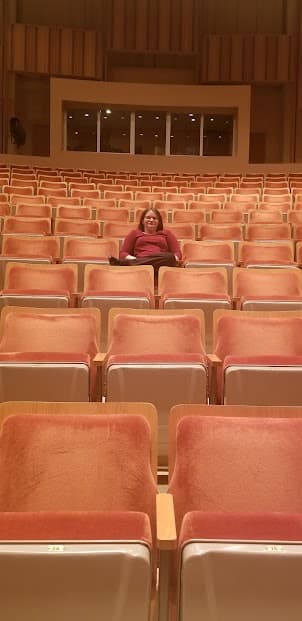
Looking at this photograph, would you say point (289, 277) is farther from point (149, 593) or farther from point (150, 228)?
point (149, 593)

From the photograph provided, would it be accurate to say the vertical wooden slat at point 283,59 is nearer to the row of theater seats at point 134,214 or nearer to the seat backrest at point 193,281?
the row of theater seats at point 134,214

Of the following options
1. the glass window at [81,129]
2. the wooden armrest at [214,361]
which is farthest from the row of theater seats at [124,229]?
the glass window at [81,129]

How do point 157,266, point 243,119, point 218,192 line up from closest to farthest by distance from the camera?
1. point 157,266
2. point 218,192
3. point 243,119

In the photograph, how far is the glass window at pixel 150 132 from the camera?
579 cm

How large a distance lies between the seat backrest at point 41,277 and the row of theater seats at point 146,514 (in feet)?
2.91

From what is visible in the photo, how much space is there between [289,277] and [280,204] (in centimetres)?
174

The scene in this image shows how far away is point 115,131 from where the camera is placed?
19.2 feet

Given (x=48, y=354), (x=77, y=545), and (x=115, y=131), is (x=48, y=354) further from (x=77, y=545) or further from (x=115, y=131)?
(x=115, y=131)

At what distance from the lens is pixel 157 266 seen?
194cm

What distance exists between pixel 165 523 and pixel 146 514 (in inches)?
0.8

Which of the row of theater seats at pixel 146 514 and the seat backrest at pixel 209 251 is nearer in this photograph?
the row of theater seats at pixel 146 514

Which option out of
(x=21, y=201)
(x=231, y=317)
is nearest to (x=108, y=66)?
(x=21, y=201)

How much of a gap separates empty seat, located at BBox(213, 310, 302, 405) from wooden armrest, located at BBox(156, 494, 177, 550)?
360 mm

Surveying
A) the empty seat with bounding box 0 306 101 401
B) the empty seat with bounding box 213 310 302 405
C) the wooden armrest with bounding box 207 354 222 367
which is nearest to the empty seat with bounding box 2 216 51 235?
the empty seat with bounding box 0 306 101 401
